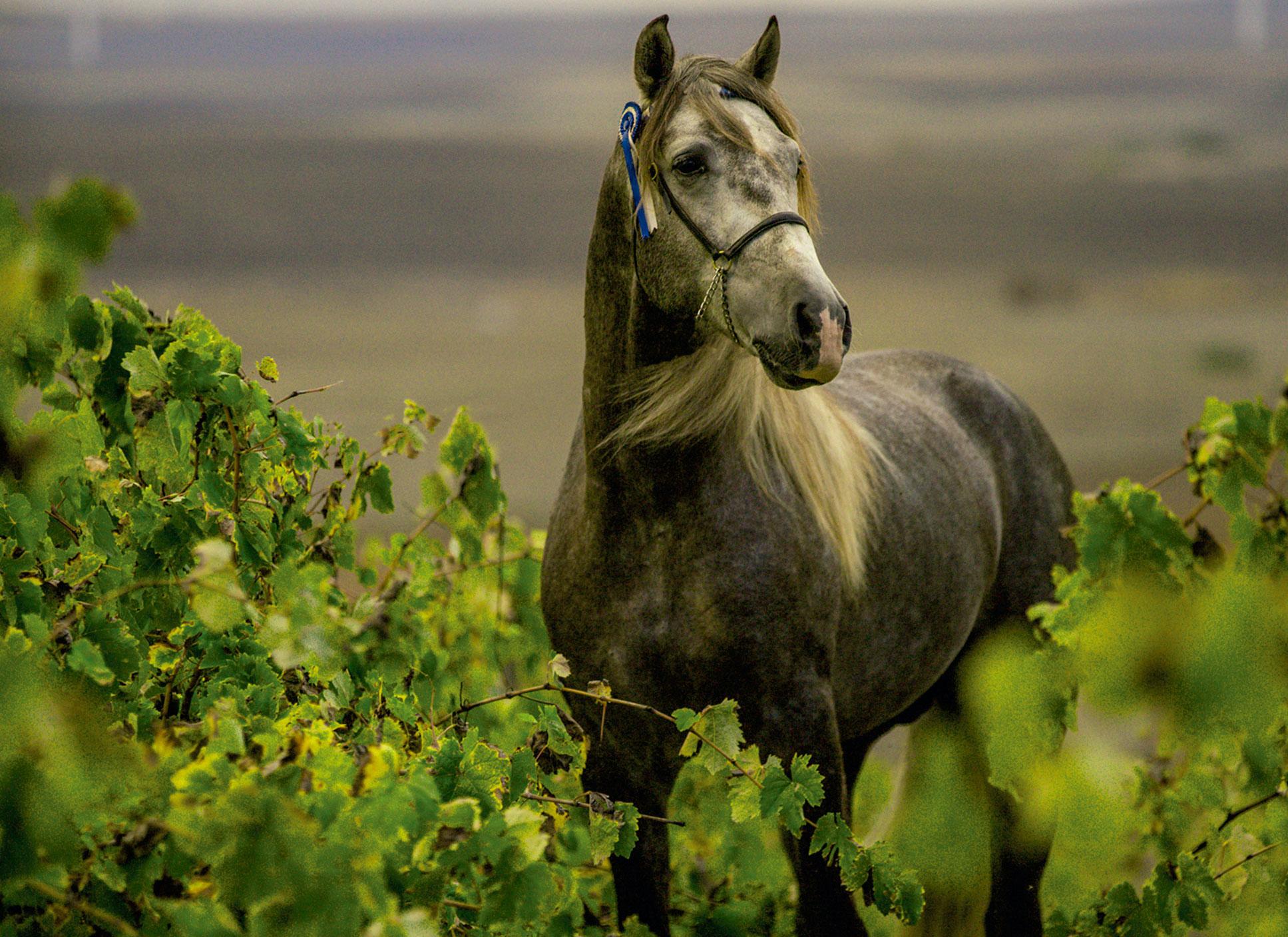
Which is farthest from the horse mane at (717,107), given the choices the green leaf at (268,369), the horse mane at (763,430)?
the green leaf at (268,369)

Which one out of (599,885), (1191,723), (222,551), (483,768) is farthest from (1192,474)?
(599,885)

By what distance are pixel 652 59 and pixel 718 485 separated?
78 cm

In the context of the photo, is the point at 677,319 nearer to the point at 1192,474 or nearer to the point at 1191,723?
the point at 1192,474

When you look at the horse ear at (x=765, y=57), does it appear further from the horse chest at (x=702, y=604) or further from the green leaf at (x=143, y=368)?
the green leaf at (x=143, y=368)

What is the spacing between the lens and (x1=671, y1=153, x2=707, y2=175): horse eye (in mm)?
2027

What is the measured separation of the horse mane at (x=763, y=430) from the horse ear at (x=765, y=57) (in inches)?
21.0

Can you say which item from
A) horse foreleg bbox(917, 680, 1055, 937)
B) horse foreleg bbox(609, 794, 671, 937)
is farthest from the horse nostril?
horse foreleg bbox(917, 680, 1055, 937)

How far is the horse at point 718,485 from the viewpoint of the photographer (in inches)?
79.1

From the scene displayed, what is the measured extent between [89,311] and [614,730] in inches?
47.2

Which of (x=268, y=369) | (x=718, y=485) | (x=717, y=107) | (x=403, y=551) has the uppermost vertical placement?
(x=717, y=107)

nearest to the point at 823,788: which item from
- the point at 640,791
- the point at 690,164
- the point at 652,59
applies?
the point at 640,791

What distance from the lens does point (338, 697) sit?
183cm

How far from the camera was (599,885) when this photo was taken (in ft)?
9.24

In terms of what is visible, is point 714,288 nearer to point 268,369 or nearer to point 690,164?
point 690,164
